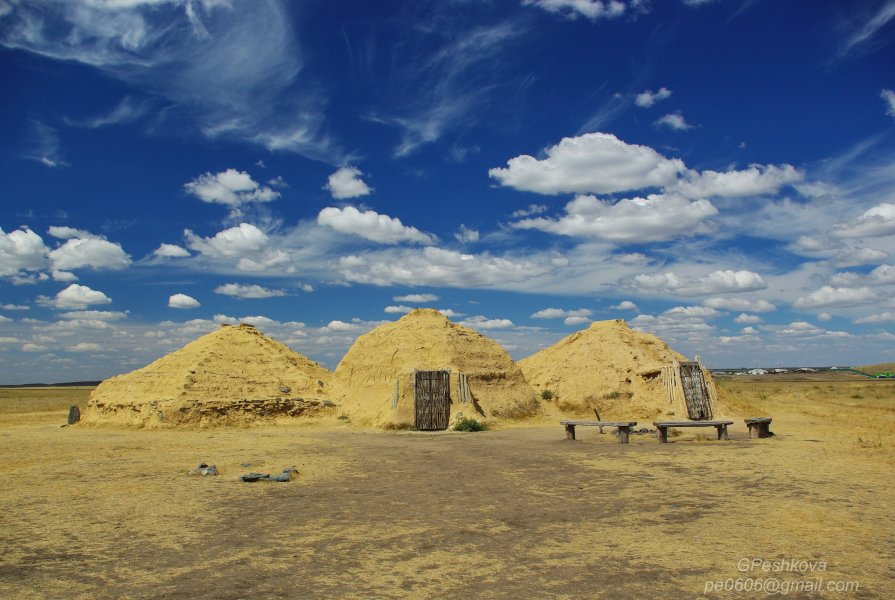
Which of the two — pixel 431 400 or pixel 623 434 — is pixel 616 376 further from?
pixel 623 434

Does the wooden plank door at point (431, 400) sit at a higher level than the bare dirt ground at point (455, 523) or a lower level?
higher

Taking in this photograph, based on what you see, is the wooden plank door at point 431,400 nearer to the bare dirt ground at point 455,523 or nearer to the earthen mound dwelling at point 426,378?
the earthen mound dwelling at point 426,378

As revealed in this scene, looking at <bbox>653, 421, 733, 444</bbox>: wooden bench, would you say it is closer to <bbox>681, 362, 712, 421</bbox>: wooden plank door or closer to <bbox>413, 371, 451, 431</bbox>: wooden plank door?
<bbox>681, 362, 712, 421</bbox>: wooden plank door

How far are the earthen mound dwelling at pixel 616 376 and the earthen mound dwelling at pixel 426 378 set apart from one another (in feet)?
11.8

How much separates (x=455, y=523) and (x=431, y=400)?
15.0 metres

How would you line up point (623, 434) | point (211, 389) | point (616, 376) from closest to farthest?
point (623, 434)
point (211, 389)
point (616, 376)

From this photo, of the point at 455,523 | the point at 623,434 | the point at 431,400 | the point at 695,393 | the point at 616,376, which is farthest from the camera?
the point at 616,376

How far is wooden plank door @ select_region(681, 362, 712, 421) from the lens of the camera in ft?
81.6

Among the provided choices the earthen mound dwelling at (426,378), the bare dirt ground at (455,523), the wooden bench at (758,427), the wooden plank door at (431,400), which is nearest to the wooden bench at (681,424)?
the wooden bench at (758,427)

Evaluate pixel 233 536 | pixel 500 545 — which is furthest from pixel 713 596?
pixel 233 536

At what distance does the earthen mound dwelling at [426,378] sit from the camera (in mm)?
22953

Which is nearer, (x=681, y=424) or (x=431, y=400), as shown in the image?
(x=681, y=424)

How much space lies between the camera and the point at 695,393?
2525 cm

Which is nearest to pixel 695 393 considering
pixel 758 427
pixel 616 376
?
pixel 616 376
